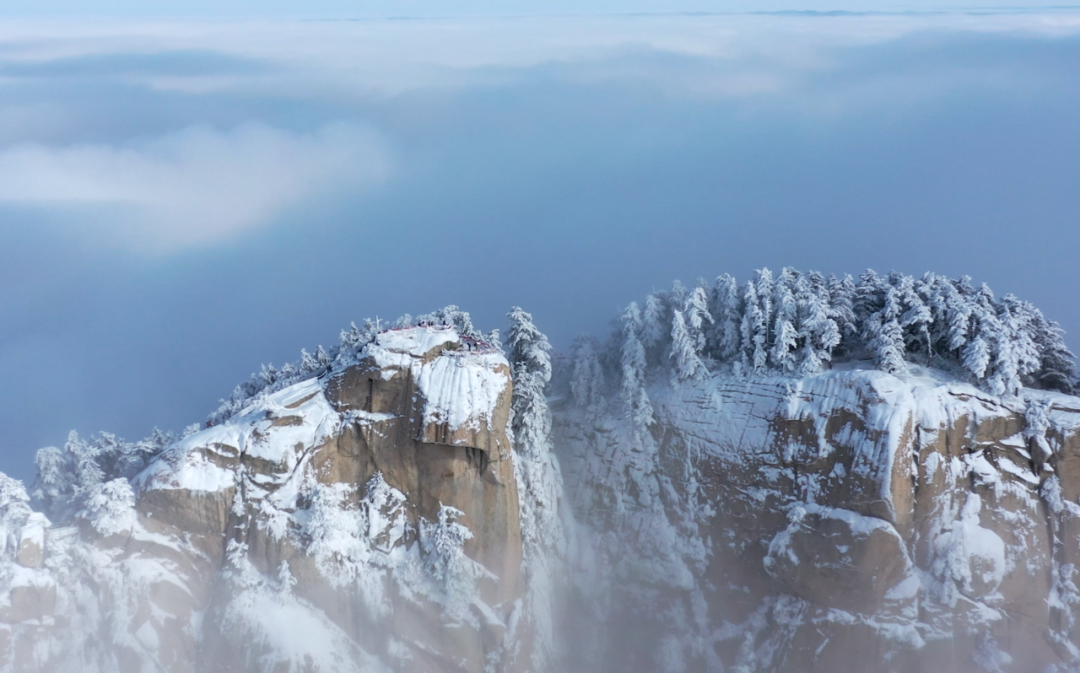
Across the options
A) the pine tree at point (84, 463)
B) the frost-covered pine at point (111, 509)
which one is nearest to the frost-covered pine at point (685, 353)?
the frost-covered pine at point (111, 509)

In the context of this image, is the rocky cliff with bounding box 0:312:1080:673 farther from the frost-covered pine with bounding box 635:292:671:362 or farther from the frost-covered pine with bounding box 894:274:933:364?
the frost-covered pine with bounding box 635:292:671:362

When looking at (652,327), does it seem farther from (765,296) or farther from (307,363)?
(307,363)

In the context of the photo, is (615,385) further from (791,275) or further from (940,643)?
(940,643)

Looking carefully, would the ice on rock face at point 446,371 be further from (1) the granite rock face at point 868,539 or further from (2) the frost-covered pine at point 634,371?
(1) the granite rock face at point 868,539

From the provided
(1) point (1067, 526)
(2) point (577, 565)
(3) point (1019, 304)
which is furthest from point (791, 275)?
(2) point (577, 565)

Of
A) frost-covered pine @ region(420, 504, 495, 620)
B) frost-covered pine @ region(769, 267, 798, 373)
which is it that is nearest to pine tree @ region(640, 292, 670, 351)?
frost-covered pine @ region(769, 267, 798, 373)
